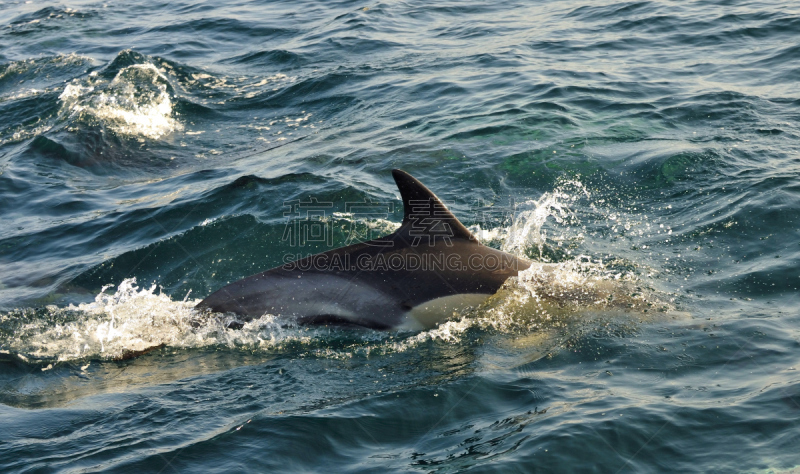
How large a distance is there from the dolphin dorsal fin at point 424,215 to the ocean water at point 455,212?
96 centimetres

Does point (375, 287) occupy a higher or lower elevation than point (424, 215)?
lower

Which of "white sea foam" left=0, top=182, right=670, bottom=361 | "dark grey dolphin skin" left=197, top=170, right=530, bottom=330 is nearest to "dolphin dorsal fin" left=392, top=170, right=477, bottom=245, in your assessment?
"dark grey dolphin skin" left=197, top=170, right=530, bottom=330

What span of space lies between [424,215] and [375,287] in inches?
36.7

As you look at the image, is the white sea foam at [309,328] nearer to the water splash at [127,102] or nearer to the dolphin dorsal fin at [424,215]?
the dolphin dorsal fin at [424,215]

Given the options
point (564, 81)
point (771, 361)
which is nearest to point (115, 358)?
point (771, 361)

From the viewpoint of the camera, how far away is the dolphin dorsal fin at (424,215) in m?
7.17

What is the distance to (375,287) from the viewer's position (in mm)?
7699

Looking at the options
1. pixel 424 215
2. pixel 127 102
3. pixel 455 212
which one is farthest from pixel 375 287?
pixel 127 102

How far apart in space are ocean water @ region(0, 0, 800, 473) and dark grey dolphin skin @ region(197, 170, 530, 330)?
0.17 metres

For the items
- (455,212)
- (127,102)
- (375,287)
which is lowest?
(455,212)

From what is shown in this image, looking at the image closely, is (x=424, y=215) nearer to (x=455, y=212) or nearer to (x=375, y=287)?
(x=375, y=287)

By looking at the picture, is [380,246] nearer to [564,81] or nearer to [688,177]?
[688,177]

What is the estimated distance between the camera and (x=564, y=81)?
52.1 ft

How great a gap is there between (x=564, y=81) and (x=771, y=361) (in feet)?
→ 33.6
